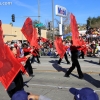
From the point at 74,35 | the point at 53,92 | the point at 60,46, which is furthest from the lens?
the point at 60,46

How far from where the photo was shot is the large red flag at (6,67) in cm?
475

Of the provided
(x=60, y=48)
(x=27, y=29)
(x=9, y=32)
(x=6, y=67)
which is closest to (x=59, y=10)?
(x=60, y=48)

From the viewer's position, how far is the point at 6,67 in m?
4.93

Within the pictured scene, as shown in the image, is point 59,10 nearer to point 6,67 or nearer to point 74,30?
point 74,30

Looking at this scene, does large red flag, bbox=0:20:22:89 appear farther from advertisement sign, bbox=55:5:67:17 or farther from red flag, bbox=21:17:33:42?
advertisement sign, bbox=55:5:67:17

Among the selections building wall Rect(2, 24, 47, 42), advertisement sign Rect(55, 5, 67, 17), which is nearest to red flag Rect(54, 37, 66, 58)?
advertisement sign Rect(55, 5, 67, 17)

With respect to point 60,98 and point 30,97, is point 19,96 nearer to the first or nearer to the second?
point 30,97

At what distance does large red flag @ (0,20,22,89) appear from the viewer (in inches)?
187

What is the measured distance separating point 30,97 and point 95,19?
302 feet

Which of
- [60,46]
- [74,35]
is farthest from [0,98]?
[60,46]

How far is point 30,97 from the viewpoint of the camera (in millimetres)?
3104

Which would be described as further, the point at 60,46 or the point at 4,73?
the point at 60,46

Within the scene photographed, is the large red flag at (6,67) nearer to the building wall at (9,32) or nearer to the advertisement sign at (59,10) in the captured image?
the advertisement sign at (59,10)

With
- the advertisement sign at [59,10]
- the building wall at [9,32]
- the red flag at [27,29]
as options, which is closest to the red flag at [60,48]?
the red flag at [27,29]
